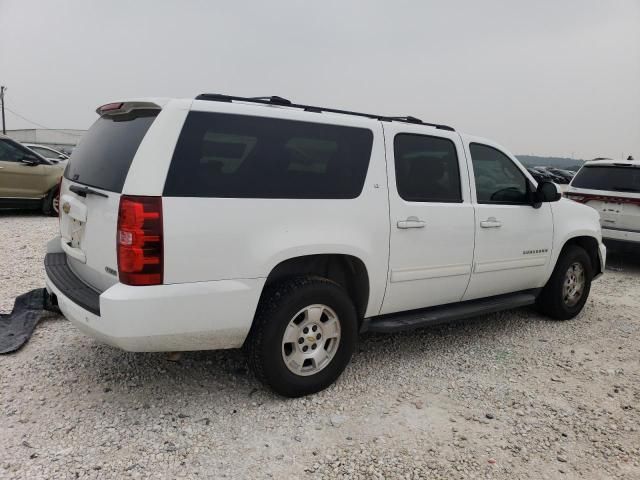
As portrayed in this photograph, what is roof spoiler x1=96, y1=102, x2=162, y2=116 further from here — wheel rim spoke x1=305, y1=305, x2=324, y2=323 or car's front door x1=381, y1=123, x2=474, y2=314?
car's front door x1=381, y1=123, x2=474, y2=314

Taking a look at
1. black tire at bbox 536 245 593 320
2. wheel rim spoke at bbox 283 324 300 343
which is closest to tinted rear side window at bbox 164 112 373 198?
wheel rim spoke at bbox 283 324 300 343

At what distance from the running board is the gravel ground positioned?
1.18ft

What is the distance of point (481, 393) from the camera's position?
136 inches

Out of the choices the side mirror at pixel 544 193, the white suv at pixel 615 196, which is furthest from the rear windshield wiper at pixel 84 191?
the white suv at pixel 615 196

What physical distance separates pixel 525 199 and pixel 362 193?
6.59 feet

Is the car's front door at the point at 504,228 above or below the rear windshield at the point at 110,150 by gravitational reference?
below

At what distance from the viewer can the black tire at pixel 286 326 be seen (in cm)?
300

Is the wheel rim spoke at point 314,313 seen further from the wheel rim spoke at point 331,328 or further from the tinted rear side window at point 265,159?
the tinted rear side window at point 265,159

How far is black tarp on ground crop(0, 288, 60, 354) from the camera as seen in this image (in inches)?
145

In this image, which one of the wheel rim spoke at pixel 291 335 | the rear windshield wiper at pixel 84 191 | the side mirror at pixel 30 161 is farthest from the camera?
the side mirror at pixel 30 161

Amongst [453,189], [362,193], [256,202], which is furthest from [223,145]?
[453,189]

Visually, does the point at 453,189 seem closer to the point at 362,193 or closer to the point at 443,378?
the point at 362,193

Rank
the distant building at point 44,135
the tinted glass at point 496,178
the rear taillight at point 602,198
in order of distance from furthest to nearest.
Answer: the distant building at point 44,135 → the rear taillight at point 602,198 → the tinted glass at point 496,178

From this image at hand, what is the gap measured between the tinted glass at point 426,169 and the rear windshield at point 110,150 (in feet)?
5.78
